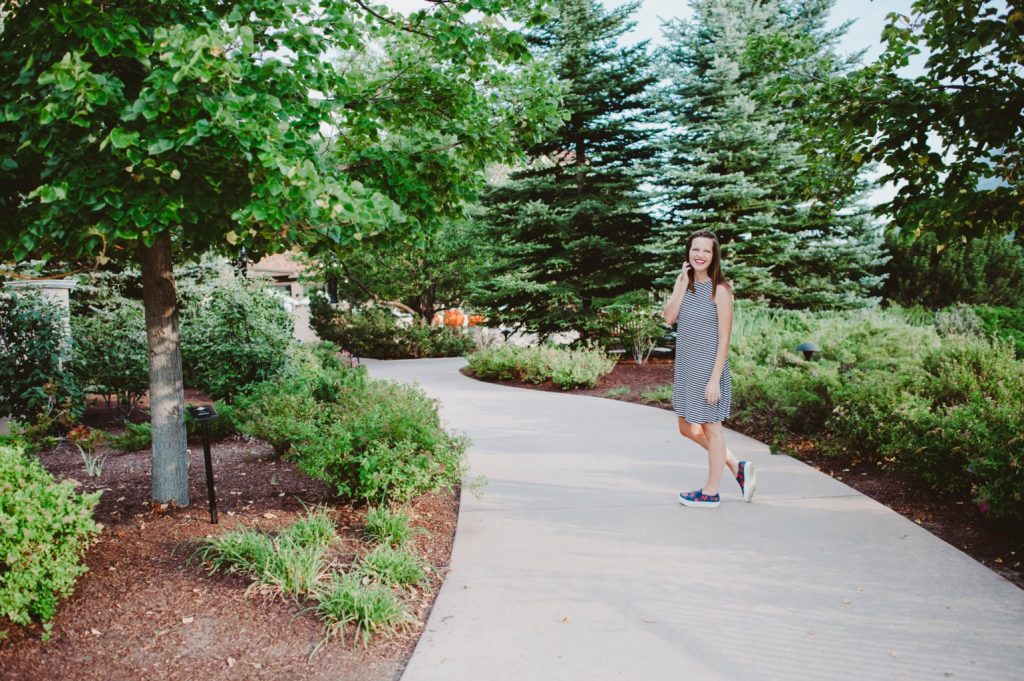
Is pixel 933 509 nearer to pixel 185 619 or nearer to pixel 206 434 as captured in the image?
pixel 185 619

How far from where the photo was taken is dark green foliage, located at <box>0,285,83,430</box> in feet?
25.0

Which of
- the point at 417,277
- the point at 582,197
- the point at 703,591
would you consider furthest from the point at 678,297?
the point at 417,277

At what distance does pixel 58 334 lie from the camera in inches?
314

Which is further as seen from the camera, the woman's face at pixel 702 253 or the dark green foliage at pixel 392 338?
the dark green foliage at pixel 392 338

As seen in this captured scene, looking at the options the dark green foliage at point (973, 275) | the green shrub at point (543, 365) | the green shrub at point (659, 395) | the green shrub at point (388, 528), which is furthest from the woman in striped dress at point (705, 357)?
the dark green foliage at point (973, 275)

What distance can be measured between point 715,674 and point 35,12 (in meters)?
4.23

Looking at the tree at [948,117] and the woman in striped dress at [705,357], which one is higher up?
the tree at [948,117]

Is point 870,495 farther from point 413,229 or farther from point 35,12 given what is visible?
point 35,12

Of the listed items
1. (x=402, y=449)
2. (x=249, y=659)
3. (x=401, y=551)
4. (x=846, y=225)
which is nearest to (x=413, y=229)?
(x=402, y=449)

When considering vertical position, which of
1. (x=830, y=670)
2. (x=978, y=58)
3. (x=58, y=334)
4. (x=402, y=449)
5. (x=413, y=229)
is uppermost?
(x=978, y=58)

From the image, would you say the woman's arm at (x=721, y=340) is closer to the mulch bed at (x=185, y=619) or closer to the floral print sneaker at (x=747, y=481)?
the floral print sneaker at (x=747, y=481)

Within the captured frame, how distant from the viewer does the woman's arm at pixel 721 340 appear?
15.4 feet

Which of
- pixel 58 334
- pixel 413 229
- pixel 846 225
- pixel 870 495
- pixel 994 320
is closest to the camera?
pixel 413 229

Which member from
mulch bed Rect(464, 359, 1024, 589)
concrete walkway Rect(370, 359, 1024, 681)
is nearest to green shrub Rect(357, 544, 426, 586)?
concrete walkway Rect(370, 359, 1024, 681)
